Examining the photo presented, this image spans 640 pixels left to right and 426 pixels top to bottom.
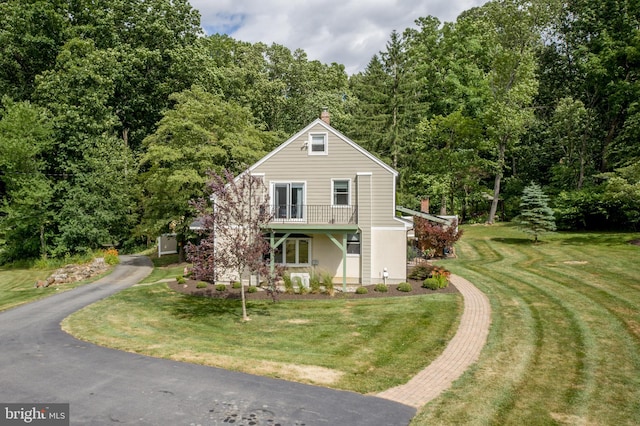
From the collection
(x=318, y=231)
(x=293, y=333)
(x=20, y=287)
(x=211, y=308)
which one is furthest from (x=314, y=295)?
(x=20, y=287)

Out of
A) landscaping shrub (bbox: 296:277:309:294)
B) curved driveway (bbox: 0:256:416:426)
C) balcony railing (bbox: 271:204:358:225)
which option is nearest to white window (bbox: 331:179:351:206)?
balcony railing (bbox: 271:204:358:225)

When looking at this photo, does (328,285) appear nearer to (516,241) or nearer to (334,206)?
(334,206)

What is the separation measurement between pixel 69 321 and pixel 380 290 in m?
14.3

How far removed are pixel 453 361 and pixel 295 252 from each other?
12.6 m

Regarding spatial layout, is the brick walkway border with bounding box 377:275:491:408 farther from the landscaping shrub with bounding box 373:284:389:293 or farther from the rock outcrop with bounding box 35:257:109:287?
the rock outcrop with bounding box 35:257:109:287

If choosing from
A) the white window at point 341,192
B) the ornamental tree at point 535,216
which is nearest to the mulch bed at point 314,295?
the white window at point 341,192

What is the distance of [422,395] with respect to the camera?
33.9 feet

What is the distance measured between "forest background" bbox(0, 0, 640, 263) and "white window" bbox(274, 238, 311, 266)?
833 cm

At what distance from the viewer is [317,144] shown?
23359 millimetres

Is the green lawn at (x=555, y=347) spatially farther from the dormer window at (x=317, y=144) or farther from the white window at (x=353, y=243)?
the dormer window at (x=317, y=144)

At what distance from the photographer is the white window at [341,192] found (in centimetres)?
2314

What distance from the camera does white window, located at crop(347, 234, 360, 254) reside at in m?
23.0

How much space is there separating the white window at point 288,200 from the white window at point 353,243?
2.98 m

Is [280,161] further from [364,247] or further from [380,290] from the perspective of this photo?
[380,290]
